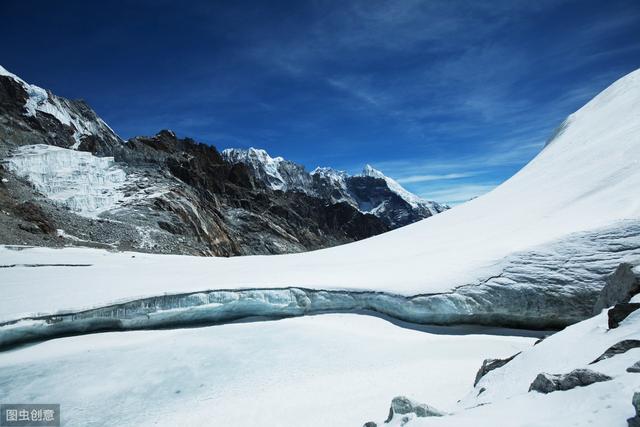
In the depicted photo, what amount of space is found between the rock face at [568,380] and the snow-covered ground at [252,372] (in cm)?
228

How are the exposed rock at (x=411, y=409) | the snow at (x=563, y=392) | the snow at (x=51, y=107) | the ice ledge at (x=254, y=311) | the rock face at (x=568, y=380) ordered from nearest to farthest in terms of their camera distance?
1. the snow at (x=563, y=392)
2. the rock face at (x=568, y=380)
3. the exposed rock at (x=411, y=409)
4. the ice ledge at (x=254, y=311)
5. the snow at (x=51, y=107)

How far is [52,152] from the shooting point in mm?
51969

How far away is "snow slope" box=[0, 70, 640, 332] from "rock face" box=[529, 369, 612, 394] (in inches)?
207

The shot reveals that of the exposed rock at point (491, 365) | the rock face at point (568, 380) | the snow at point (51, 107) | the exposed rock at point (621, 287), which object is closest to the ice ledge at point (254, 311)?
the exposed rock at point (621, 287)

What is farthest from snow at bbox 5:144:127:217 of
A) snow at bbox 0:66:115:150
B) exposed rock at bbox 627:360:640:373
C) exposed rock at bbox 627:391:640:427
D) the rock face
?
exposed rock at bbox 627:391:640:427

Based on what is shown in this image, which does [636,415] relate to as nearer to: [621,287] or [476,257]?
[621,287]

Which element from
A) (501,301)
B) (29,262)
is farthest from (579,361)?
(29,262)

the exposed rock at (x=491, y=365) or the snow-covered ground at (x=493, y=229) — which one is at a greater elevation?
the snow-covered ground at (x=493, y=229)

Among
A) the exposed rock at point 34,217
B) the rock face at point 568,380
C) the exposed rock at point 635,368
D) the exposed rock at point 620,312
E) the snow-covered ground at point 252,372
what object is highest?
the exposed rock at point 34,217

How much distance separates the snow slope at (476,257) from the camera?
→ 900cm

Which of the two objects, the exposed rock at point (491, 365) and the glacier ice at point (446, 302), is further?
the glacier ice at point (446, 302)

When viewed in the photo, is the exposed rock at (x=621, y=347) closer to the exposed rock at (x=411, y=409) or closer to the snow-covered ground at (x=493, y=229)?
the exposed rock at (x=411, y=409)

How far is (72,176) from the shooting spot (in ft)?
161

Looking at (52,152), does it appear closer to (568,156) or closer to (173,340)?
(173,340)
